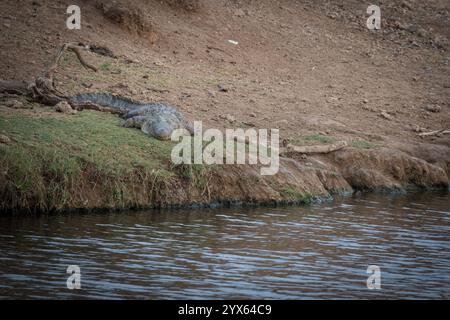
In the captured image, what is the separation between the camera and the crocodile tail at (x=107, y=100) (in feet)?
47.2

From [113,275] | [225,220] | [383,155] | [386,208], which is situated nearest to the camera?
[113,275]

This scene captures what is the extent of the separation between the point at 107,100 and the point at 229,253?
19.5ft

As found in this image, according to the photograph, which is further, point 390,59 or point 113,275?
point 390,59

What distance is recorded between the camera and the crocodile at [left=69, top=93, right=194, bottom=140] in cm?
1317

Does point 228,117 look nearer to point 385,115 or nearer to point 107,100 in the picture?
point 107,100

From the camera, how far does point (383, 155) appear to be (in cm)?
1468

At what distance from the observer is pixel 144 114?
13.6 meters

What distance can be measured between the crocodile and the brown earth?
3.69 feet

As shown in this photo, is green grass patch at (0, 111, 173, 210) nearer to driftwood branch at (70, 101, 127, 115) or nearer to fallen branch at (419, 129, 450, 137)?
driftwood branch at (70, 101, 127, 115)

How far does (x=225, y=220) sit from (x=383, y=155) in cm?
465

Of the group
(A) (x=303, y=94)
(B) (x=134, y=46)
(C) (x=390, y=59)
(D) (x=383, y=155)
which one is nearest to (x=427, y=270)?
(D) (x=383, y=155)

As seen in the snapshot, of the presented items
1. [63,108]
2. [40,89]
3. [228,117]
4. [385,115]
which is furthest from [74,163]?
[385,115]

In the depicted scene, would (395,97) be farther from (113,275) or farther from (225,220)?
(113,275)

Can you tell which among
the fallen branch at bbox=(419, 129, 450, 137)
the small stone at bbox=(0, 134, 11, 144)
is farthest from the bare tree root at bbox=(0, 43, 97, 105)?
the fallen branch at bbox=(419, 129, 450, 137)
